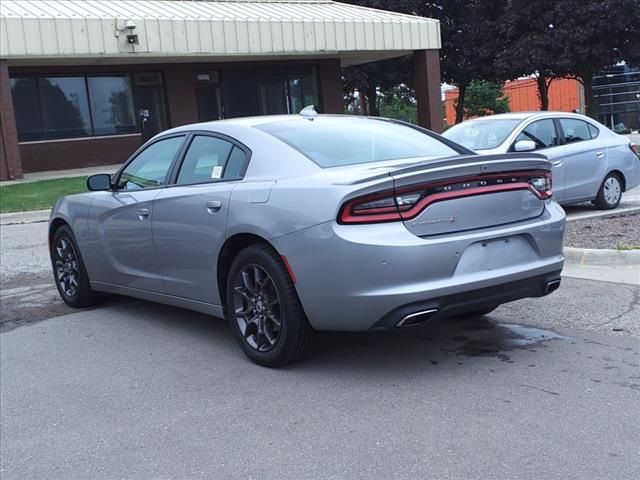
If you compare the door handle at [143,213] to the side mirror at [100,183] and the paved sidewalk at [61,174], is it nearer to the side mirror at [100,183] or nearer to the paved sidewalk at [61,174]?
the side mirror at [100,183]

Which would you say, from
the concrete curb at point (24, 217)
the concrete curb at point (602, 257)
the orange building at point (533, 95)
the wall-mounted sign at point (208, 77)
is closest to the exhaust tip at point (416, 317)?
the concrete curb at point (602, 257)

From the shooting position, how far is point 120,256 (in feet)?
20.0

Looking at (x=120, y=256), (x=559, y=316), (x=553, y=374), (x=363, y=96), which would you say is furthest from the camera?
(x=363, y=96)

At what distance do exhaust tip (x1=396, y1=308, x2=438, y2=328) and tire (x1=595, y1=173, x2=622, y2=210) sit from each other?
7.40m

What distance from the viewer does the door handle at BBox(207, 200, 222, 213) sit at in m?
4.93

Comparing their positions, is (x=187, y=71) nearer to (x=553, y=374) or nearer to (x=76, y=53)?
(x=76, y=53)

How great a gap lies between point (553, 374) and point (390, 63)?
3202cm

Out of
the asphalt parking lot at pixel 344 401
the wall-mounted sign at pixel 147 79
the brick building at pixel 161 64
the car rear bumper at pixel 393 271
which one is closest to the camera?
the asphalt parking lot at pixel 344 401

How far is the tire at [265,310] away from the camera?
14.7ft

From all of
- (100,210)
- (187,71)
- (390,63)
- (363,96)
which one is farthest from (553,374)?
(363,96)

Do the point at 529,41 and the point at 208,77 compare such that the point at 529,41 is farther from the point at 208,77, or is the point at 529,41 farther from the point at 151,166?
the point at 151,166

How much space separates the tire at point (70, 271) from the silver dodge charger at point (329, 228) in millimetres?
947

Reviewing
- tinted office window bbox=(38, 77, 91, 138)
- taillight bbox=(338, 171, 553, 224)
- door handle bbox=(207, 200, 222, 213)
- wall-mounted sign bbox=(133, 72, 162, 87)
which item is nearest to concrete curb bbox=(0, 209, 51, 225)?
tinted office window bbox=(38, 77, 91, 138)

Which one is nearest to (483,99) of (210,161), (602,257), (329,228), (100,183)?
(602,257)
